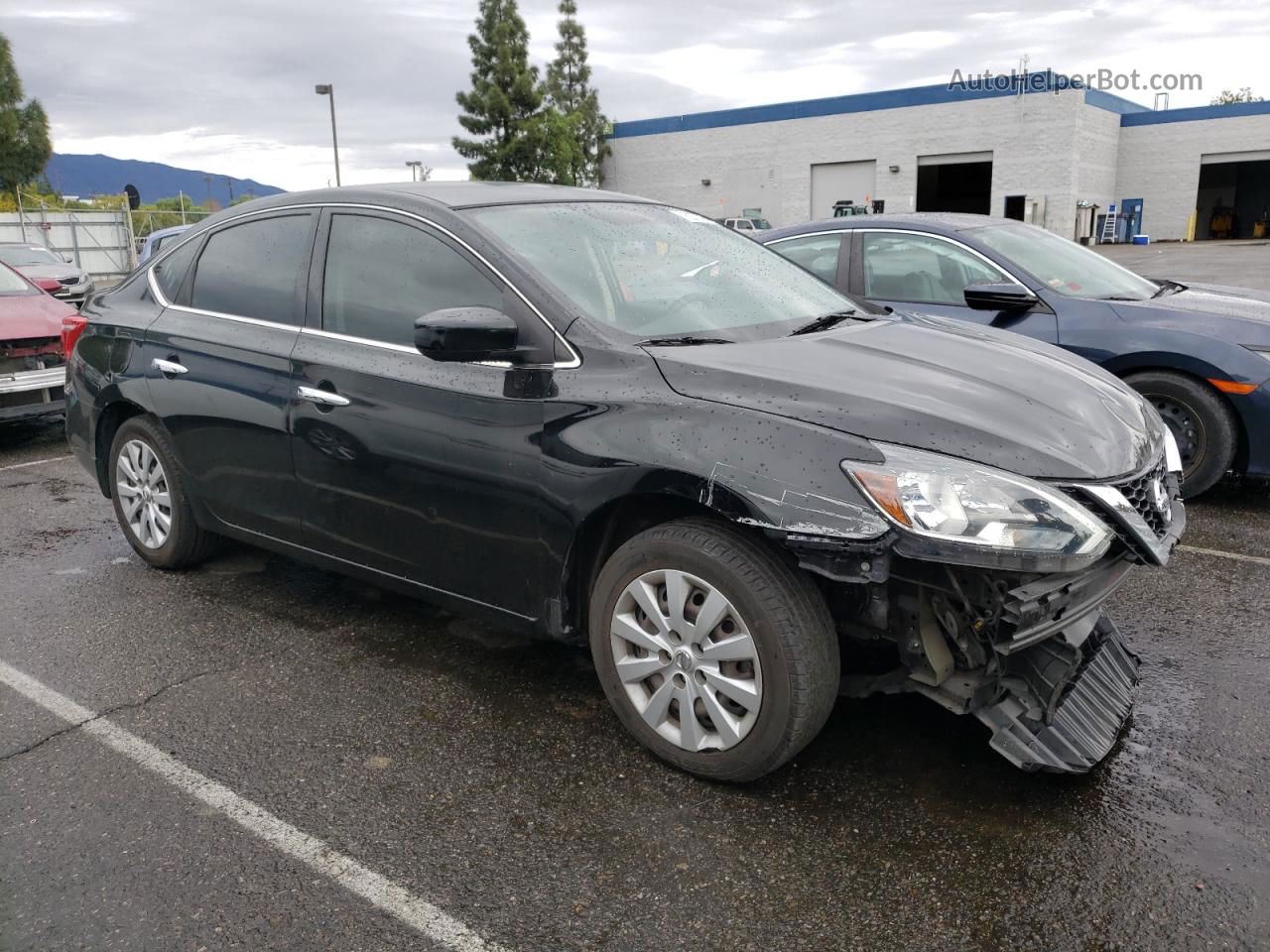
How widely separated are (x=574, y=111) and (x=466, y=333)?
53664mm

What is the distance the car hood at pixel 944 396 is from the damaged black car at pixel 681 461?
0.04ft

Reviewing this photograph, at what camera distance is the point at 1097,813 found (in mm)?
2746

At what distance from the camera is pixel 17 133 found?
41500 mm

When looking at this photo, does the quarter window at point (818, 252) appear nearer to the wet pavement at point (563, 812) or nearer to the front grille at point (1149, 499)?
the wet pavement at point (563, 812)

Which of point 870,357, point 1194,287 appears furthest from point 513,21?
point 870,357

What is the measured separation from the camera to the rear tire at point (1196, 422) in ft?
17.6

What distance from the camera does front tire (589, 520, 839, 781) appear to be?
8.71 ft

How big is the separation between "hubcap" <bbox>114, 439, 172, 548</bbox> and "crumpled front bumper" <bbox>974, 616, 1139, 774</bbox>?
11.8ft

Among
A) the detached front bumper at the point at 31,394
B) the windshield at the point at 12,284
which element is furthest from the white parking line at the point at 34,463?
the windshield at the point at 12,284

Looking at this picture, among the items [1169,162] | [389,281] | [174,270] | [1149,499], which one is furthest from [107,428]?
[1169,162]

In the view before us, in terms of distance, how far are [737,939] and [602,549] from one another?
1.18 metres

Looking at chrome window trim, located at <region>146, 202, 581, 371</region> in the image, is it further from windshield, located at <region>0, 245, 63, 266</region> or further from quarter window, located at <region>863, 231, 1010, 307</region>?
windshield, located at <region>0, 245, 63, 266</region>

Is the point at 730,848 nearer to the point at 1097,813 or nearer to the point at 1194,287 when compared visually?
the point at 1097,813

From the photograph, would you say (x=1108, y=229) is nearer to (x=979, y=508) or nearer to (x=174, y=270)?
(x=174, y=270)
